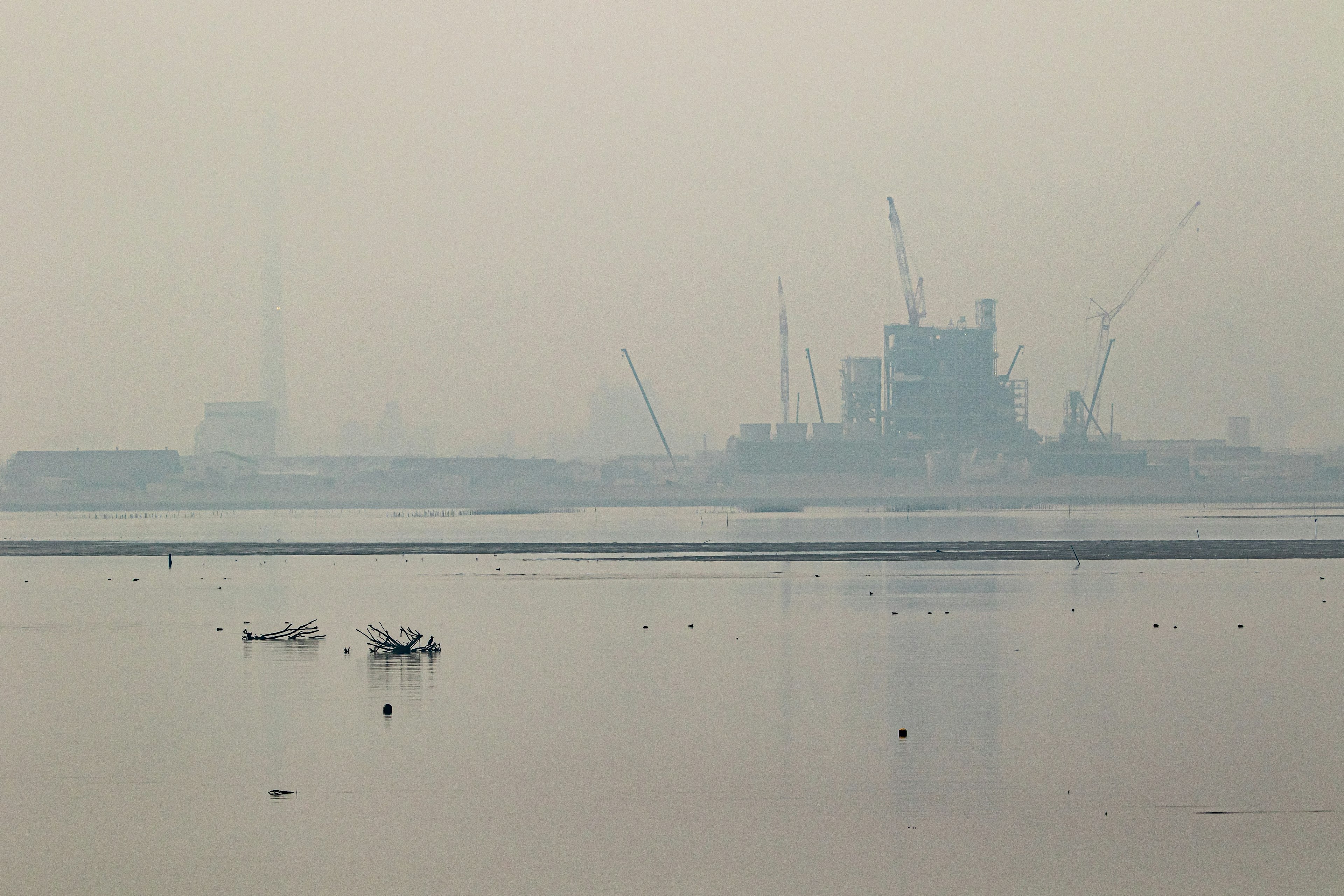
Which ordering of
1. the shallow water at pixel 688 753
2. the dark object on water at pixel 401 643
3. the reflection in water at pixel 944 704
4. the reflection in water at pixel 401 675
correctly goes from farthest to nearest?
the dark object on water at pixel 401 643, the reflection in water at pixel 401 675, the reflection in water at pixel 944 704, the shallow water at pixel 688 753

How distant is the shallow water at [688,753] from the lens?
17.6m

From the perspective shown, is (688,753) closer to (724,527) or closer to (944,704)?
(944,704)

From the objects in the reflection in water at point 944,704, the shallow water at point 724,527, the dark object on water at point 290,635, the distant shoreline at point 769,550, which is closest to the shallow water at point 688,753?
the reflection in water at point 944,704

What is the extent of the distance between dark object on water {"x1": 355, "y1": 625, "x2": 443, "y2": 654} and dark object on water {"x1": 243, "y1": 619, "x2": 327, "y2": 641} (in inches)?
58.3

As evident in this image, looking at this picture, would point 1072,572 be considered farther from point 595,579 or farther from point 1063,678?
point 1063,678

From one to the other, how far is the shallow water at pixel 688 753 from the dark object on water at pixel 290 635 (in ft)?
2.20

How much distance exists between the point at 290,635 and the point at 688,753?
19.8m

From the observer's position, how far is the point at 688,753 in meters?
24.2

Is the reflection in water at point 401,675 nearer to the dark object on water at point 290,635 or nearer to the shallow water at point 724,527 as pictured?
the dark object on water at point 290,635

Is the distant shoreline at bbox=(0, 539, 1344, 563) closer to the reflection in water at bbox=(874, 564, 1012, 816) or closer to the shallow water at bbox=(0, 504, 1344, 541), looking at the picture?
the shallow water at bbox=(0, 504, 1344, 541)

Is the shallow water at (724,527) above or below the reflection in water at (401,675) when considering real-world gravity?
below

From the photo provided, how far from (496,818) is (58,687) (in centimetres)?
1731

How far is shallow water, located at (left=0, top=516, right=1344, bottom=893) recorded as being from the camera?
57.7 feet

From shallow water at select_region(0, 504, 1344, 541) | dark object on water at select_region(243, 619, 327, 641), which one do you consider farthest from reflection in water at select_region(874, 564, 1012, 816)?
shallow water at select_region(0, 504, 1344, 541)
